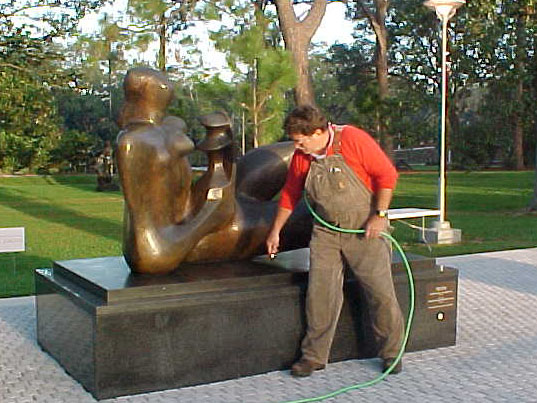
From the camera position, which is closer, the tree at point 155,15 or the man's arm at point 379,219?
the man's arm at point 379,219

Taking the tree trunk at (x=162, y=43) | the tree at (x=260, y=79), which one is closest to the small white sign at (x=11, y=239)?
the tree at (x=260, y=79)

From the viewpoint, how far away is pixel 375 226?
444 cm

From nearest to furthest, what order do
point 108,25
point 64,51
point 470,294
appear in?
1. point 470,294
2. point 64,51
3. point 108,25

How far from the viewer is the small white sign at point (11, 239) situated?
25.1 ft

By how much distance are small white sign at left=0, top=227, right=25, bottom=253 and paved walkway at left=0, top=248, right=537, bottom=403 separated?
4.41 ft

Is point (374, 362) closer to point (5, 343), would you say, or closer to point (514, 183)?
point (5, 343)

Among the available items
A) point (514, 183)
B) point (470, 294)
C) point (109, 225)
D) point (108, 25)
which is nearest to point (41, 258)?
point (109, 225)

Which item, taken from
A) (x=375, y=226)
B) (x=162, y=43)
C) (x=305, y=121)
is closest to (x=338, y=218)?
(x=375, y=226)

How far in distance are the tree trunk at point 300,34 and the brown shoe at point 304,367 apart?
38.4 feet

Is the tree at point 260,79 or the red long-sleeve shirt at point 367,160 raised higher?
the tree at point 260,79

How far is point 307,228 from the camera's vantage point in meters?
5.37

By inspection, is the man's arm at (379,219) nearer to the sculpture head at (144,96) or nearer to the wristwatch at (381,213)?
the wristwatch at (381,213)

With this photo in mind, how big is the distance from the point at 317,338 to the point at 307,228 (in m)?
0.92

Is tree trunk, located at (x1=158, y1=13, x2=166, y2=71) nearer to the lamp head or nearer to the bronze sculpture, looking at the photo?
the lamp head
